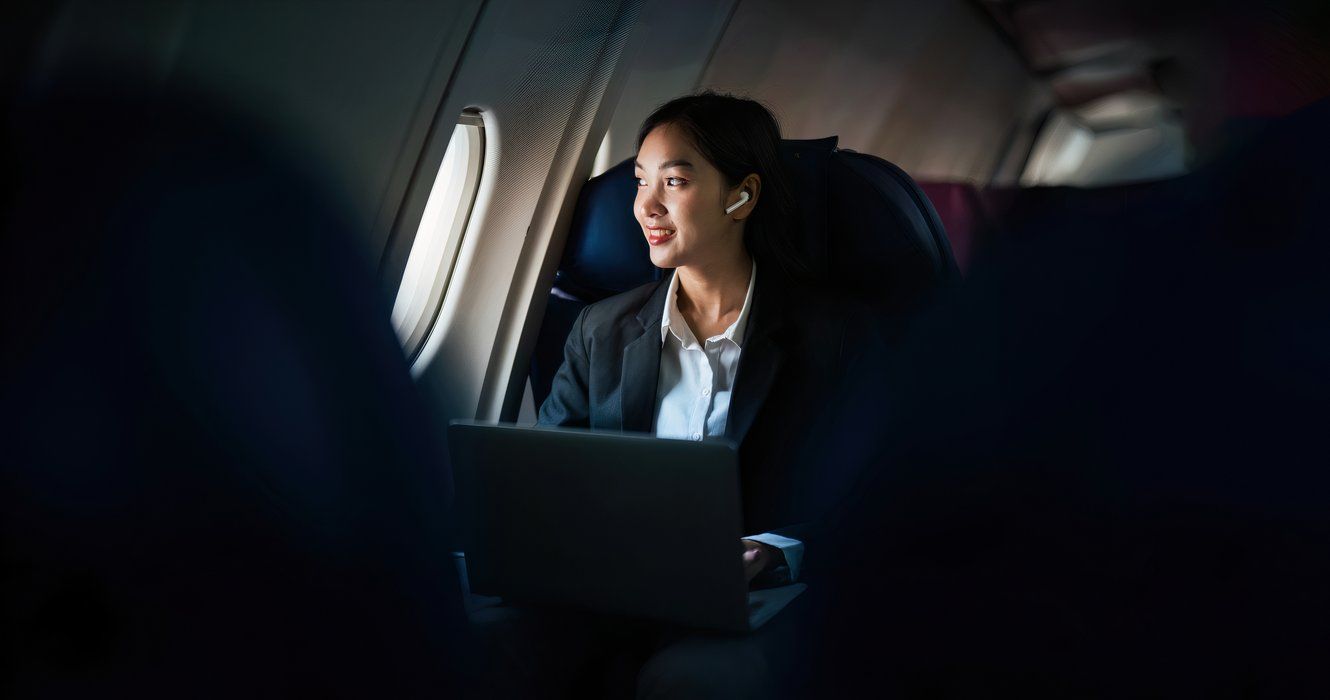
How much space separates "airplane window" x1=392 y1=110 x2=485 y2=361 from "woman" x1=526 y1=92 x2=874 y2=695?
0.61 metres

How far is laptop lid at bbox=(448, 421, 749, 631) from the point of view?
108 cm

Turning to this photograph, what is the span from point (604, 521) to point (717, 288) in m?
0.73

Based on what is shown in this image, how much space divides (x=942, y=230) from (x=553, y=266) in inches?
42.1

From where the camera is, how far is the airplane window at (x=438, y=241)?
2262mm

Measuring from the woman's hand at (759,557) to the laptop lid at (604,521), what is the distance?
0.66ft

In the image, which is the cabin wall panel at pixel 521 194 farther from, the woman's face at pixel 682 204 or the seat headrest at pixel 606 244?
the woman's face at pixel 682 204

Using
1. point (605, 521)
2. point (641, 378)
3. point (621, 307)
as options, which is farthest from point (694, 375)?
point (605, 521)

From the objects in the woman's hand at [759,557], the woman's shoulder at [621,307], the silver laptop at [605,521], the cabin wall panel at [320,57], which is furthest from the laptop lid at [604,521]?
the woman's shoulder at [621,307]

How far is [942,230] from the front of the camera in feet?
5.44

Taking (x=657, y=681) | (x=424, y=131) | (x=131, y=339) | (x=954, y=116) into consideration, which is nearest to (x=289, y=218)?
(x=131, y=339)

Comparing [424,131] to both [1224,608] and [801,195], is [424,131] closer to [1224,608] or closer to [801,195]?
[801,195]

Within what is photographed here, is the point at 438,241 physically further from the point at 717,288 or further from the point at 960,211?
the point at 960,211

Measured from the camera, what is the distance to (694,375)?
5.65 feet

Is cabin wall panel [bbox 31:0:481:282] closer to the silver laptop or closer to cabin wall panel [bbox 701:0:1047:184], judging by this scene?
the silver laptop
